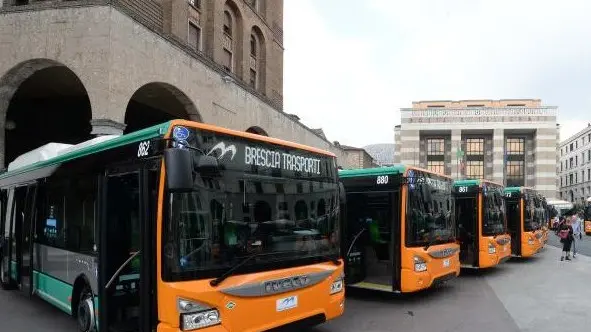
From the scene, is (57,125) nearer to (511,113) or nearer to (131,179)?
(131,179)

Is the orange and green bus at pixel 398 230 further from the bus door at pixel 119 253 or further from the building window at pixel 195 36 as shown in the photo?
the building window at pixel 195 36

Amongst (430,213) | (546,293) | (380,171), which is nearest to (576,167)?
(546,293)

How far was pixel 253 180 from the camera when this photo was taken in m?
5.71

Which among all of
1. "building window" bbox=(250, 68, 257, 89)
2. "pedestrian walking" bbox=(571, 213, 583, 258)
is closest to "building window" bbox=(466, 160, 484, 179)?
"pedestrian walking" bbox=(571, 213, 583, 258)

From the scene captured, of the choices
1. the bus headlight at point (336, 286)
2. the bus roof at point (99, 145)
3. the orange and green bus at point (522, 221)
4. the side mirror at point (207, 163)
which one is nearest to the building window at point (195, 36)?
the bus roof at point (99, 145)

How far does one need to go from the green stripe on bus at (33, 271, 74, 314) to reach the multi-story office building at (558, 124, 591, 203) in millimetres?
94767

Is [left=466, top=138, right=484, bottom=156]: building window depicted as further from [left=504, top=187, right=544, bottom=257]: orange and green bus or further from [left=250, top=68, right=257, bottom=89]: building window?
[left=504, top=187, right=544, bottom=257]: orange and green bus

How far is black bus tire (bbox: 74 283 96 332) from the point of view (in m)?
6.57

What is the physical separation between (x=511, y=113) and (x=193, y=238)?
3208 inches

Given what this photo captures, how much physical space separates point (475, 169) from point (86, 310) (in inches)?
3182

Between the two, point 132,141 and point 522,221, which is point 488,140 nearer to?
point 522,221

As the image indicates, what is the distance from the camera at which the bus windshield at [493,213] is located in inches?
539

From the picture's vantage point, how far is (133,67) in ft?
46.9

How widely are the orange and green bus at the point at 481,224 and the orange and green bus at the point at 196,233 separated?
797cm
